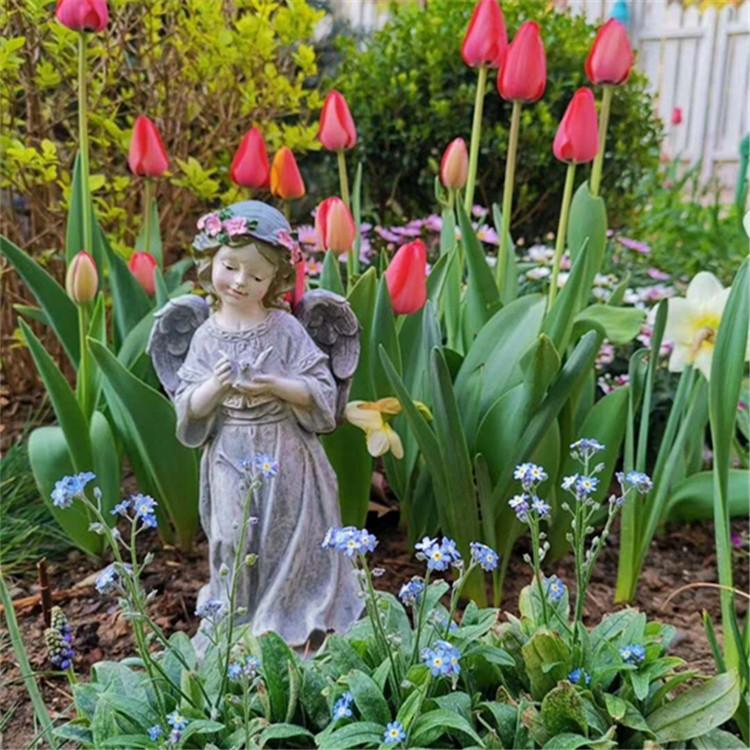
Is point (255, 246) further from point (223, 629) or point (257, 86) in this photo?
point (257, 86)

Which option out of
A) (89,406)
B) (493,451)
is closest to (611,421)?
(493,451)

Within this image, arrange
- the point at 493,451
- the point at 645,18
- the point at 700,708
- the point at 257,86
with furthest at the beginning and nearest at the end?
the point at 645,18, the point at 257,86, the point at 493,451, the point at 700,708

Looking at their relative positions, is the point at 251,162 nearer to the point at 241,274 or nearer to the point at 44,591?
the point at 241,274

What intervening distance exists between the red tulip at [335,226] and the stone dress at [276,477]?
1.05 feet

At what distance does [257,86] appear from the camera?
123 inches

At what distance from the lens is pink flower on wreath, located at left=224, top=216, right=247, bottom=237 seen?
1517 millimetres

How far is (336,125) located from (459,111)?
7.06 feet

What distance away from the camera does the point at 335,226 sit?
1.89 metres

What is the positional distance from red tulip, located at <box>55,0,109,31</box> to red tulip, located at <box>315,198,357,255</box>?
59cm

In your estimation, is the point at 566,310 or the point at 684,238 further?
the point at 684,238

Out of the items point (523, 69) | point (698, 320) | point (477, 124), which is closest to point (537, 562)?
point (698, 320)

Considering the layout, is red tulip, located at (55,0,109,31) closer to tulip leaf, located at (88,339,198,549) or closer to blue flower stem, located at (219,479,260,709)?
tulip leaf, located at (88,339,198,549)

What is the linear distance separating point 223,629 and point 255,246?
0.63 meters

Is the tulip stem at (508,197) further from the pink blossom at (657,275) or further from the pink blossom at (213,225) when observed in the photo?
the pink blossom at (657,275)
